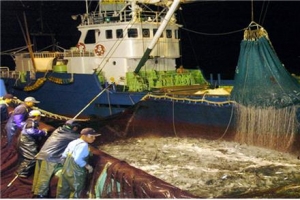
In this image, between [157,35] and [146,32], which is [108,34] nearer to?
[146,32]

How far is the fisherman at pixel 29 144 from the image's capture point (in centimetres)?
651

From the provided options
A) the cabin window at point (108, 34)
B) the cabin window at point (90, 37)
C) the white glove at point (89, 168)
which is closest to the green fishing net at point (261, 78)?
the white glove at point (89, 168)

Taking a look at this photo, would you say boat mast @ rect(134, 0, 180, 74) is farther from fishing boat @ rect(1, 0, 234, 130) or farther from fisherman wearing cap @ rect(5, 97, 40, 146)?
fisherman wearing cap @ rect(5, 97, 40, 146)

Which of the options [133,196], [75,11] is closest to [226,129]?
[133,196]

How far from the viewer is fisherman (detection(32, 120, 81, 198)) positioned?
586cm

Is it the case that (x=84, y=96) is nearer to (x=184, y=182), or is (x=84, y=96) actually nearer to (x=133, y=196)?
(x=184, y=182)

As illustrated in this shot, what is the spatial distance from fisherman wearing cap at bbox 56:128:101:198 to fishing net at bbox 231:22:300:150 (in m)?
6.22

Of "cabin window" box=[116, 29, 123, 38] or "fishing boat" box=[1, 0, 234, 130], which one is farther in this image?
"cabin window" box=[116, 29, 123, 38]

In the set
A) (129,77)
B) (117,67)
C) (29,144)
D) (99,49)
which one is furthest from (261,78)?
(99,49)

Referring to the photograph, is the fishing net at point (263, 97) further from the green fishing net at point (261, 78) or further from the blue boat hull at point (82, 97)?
the blue boat hull at point (82, 97)

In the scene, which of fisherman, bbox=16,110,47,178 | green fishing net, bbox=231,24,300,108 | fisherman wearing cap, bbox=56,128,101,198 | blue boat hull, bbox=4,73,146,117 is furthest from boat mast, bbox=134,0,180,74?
fisherman wearing cap, bbox=56,128,101,198

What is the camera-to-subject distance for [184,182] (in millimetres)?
8422

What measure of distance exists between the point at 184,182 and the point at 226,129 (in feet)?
11.6

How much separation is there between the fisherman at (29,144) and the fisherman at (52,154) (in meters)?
0.65
